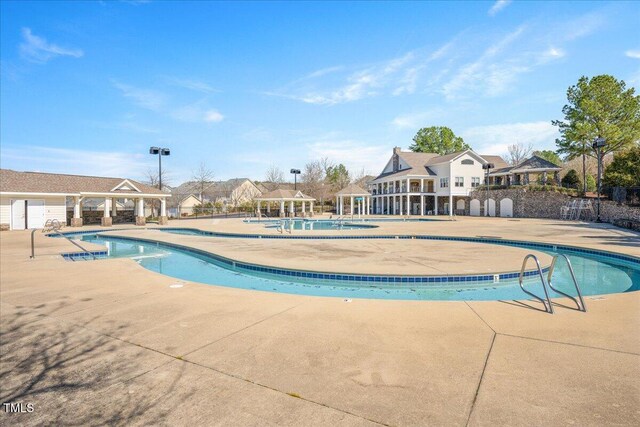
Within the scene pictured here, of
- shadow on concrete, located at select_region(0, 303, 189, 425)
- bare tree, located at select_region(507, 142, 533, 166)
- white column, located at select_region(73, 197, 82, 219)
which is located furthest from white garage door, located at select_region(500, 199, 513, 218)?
white column, located at select_region(73, 197, 82, 219)

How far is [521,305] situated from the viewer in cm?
476

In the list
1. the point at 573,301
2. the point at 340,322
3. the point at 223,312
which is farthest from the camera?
the point at 573,301

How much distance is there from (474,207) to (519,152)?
31.8 metres

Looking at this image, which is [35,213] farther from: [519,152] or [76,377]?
[519,152]

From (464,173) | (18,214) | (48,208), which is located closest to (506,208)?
(464,173)

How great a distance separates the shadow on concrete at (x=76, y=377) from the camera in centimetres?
221

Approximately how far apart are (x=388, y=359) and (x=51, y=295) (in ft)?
18.2

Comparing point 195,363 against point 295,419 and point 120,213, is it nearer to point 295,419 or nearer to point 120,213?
point 295,419

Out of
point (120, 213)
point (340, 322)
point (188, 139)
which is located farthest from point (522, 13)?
point (120, 213)

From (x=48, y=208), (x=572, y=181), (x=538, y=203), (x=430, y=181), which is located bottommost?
(x=48, y=208)

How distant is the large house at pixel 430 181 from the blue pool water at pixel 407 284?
2861 cm

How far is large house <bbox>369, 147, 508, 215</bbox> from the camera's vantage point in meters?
38.1

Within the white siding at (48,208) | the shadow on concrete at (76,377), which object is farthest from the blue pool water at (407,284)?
the white siding at (48,208)

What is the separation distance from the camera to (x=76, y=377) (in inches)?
106
